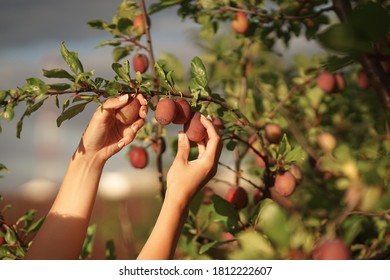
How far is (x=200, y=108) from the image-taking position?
3.83 ft

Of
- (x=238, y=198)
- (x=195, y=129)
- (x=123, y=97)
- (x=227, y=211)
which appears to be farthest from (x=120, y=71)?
(x=238, y=198)

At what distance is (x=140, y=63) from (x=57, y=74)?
646mm

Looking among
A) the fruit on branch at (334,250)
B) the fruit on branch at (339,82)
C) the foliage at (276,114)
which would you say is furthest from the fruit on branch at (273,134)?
the fruit on branch at (334,250)

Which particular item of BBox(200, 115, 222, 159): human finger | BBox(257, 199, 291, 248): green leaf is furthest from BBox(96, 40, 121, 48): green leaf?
BBox(257, 199, 291, 248): green leaf

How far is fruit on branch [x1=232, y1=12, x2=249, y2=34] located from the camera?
1.69 m

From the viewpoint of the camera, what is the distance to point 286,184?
4.38 feet

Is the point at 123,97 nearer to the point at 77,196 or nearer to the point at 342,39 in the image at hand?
the point at 77,196

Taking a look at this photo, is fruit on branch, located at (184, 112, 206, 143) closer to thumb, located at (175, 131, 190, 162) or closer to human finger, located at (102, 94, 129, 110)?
thumb, located at (175, 131, 190, 162)

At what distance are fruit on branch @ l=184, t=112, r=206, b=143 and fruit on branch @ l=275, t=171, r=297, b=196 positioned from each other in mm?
315

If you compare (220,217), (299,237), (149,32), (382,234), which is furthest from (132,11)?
(299,237)

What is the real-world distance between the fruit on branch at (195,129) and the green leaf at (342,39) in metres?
0.51

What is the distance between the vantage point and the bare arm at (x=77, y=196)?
4.23 ft

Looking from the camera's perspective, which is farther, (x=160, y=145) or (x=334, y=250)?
(x=160, y=145)

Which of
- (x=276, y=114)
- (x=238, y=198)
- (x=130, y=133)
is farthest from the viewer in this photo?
(x=276, y=114)
